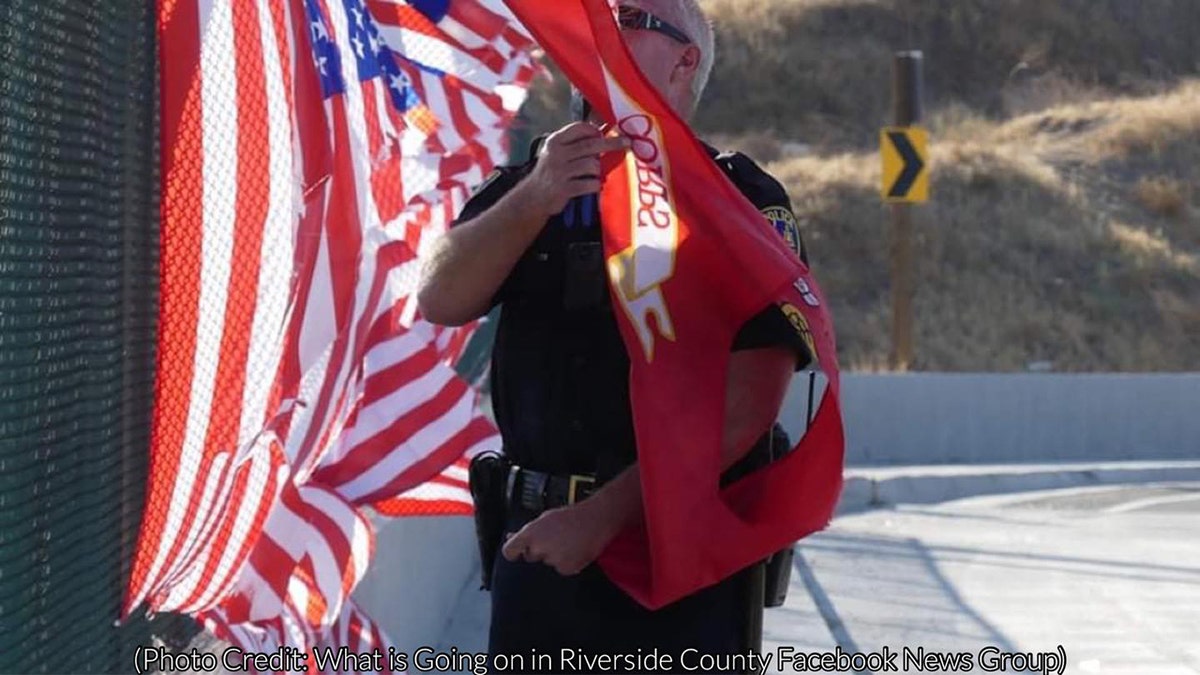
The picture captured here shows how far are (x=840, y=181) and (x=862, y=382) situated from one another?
617 inches

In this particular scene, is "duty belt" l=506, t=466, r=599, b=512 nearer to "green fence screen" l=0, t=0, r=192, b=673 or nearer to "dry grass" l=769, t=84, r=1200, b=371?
"green fence screen" l=0, t=0, r=192, b=673

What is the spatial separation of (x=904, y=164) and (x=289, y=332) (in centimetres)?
1300

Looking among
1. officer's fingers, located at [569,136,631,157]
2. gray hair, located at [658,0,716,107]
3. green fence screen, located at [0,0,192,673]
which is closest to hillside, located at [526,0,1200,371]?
green fence screen, located at [0,0,192,673]

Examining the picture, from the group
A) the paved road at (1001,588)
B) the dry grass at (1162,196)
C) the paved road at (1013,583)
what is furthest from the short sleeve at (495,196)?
A: the dry grass at (1162,196)

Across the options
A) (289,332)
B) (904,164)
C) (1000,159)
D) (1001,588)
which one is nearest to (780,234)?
(289,332)

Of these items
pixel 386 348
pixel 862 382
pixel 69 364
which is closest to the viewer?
pixel 69 364

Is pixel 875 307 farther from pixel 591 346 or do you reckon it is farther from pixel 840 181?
pixel 591 346

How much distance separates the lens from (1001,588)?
9586 millimetres

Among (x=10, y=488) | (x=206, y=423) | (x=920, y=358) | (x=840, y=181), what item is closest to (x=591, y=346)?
(x=10, y=488)

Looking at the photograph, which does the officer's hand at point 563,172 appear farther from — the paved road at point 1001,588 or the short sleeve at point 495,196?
the paved road at point 1001,588

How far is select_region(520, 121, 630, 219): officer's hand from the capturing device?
3119 millimetres

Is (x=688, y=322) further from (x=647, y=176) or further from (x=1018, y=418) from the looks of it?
(x=1018, y=418)

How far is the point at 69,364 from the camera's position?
384 centimetres

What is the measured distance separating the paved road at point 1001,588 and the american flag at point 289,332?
6.84ft
